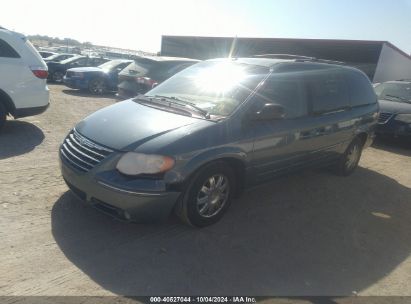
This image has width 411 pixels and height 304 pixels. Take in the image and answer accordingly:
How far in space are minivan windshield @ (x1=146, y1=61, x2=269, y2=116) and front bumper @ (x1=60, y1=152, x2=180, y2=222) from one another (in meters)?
1.17

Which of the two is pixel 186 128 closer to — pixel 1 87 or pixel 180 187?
pixel 180 187

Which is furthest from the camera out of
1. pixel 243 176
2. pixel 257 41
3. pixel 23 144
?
pixel 257 41

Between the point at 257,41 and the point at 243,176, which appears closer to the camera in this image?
the point at 243,176

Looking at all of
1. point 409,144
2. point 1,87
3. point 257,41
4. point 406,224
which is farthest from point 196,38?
point 406,224

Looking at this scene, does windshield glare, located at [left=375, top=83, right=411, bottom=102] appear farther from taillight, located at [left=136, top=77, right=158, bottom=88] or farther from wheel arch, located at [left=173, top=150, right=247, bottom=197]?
wheel arch, located at [left=173, top=150, right=247, bottom=197]

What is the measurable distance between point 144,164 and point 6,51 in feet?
15.1

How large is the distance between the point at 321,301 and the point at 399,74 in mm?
20904

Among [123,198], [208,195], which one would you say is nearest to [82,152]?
[123,198]

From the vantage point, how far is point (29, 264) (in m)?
3.10

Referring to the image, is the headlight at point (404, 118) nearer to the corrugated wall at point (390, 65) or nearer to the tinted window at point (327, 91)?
the tinted window at point (327, 91)

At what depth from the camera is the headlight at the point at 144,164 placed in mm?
3396

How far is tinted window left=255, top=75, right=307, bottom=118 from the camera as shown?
4.41 m

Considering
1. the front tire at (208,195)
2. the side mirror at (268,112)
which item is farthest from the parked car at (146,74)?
the front tire at (208,195)

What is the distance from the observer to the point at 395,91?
33.2 ft
